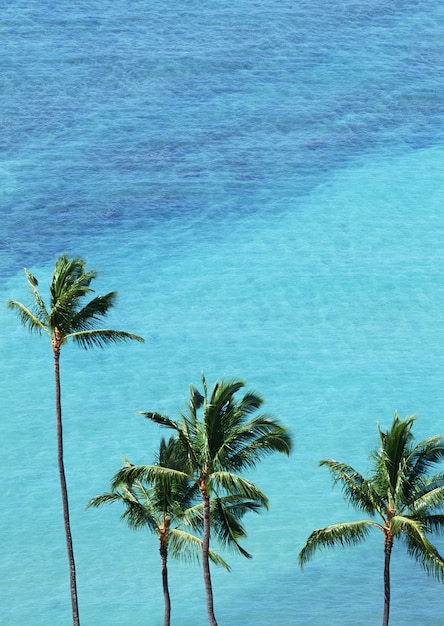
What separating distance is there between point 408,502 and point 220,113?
119ft

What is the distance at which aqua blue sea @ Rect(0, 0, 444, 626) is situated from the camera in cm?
3281

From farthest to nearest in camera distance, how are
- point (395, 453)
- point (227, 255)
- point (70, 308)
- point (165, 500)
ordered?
point (227, 255)
point (70, 308)
point (165, 500)
point (395, 453)

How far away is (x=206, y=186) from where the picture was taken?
52469 mm

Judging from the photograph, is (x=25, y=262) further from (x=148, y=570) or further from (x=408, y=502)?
(x=408, y=502)

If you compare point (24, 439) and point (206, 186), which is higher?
point (206, 186)

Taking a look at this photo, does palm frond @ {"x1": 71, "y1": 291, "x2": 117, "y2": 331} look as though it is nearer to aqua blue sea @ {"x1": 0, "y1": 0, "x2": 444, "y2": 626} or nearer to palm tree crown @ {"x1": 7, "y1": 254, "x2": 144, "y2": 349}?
palm tree crown @ {"x1": 7, "y1": 254, "x2": 144, "y2": 349}

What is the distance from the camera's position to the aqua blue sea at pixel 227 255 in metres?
32.8

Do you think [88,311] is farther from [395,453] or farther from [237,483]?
[395,453]

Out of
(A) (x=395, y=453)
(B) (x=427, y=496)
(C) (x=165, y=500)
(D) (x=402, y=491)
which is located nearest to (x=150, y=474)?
(C) (x=165, y=500)

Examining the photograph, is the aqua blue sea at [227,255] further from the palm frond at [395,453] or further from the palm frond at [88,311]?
the palm frond at [88,311]

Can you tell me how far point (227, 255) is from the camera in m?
48.1

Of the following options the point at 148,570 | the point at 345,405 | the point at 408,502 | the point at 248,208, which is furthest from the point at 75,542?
the point at 248,208

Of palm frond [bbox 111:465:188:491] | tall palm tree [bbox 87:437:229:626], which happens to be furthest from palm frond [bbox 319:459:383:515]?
palm frond [bbox 111:465:188:491]

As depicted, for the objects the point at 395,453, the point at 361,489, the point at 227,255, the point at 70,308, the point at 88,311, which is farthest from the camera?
the point at 227,255
